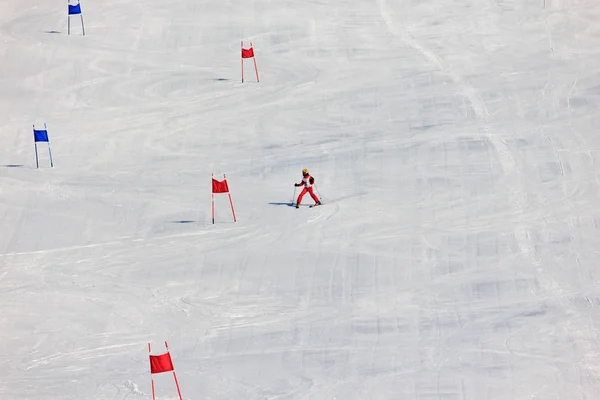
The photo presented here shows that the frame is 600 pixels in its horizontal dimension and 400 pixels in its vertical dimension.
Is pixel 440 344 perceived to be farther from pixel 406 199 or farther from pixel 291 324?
pixel 406 199

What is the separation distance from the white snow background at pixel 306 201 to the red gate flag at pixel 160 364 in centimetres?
102

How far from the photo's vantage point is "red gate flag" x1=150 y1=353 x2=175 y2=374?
1527 centimetres

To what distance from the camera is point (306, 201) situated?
73.0 feet

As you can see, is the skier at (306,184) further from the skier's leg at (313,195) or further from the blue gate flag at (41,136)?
the blue gate flag at (41,136)

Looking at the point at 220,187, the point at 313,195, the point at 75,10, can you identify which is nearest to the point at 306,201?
the point at 313,195

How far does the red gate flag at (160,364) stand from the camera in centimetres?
1527

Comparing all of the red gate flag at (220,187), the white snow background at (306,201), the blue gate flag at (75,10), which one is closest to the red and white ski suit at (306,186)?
the white snow background at (306,201)

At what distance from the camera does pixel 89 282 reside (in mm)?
19641

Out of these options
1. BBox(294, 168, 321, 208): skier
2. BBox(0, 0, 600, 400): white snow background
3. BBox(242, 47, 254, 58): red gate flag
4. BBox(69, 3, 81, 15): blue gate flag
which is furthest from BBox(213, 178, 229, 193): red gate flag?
BBox(69, 3, 81, 15): blue gate flag

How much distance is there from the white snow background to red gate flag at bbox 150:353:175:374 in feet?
3.36

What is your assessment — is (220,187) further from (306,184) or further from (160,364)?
(160,364)

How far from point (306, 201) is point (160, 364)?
741 centimetres

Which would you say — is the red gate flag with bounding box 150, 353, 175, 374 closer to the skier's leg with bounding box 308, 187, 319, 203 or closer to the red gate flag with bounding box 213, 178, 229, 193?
the red gate flag with bounding box 213, 178, 229, 193

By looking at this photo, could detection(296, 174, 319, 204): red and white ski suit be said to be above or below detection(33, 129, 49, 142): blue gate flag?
below
